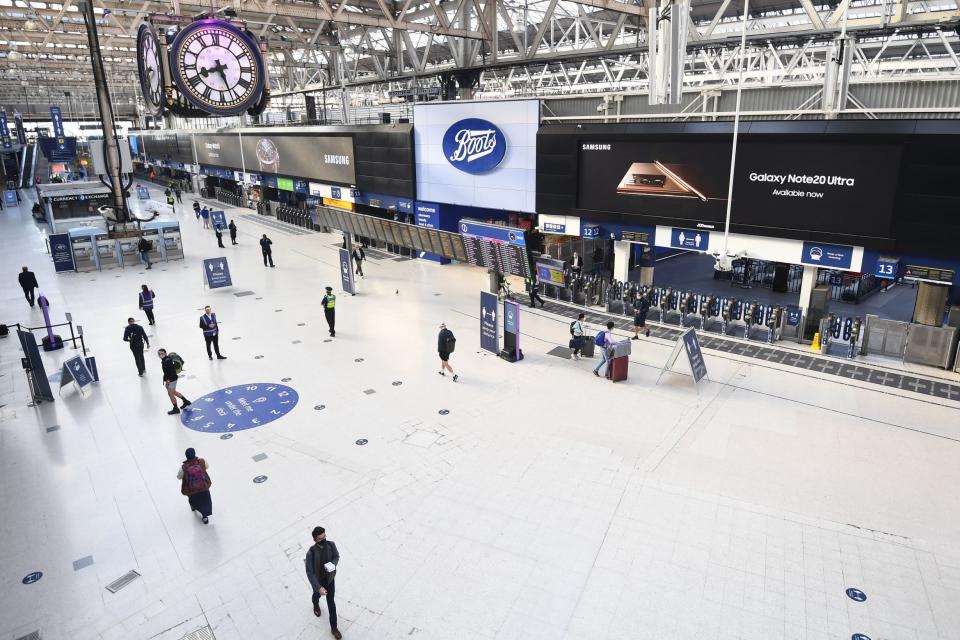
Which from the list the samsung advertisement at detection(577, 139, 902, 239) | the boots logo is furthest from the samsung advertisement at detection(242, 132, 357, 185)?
the samsung advertisement at detection(577, 139, 902, 239)

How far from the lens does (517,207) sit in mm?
19266

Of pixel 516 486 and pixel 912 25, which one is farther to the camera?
pixel 912 25

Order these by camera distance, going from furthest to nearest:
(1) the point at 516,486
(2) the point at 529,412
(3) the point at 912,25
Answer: (3) the point at 912,25
(2) the point at 529,412
(1) the point at 516,486

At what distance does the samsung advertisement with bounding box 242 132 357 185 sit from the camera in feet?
88.3

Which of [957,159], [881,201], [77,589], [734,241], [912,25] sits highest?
[912,25]

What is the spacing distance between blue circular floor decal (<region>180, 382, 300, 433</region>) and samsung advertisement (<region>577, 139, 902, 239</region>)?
10313mm

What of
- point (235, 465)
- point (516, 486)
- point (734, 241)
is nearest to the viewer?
point (516, 486)

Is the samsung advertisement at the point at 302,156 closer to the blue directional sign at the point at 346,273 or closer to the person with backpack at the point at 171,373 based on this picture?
the blue directional sign at the point at 346,273

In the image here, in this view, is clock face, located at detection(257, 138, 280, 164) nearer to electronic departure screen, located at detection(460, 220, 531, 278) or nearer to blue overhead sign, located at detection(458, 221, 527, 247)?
blue overhead sign, located at detection(458, 221, 527, 247)

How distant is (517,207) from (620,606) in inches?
574

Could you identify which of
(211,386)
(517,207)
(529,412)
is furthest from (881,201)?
(211,386)

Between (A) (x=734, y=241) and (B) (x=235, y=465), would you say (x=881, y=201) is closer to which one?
(A) (x=734, y=241)

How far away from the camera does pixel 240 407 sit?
1138cm

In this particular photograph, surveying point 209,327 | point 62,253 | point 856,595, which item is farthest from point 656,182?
point 62,253
